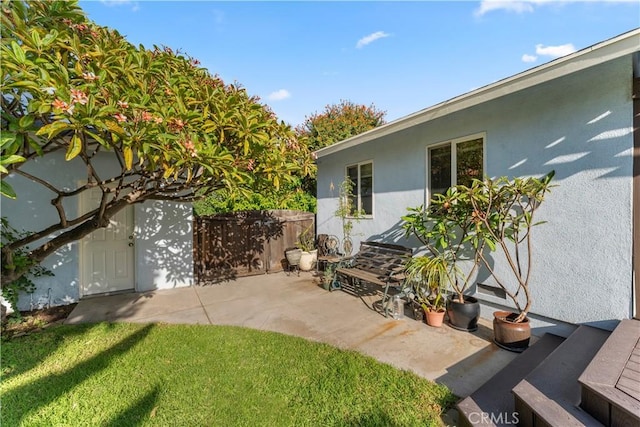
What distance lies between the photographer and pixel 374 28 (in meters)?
5.37

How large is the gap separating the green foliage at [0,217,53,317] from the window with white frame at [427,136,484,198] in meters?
6.04

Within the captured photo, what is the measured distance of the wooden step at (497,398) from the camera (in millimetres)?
2115

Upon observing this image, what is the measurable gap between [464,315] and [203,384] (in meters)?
3.34

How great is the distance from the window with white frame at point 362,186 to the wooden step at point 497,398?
4031 mm

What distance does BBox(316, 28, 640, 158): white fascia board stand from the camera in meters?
2.51

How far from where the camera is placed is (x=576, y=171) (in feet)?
10.8

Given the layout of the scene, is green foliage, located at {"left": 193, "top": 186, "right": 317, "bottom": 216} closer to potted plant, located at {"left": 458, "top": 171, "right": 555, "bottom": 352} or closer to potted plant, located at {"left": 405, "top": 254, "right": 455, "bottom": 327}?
potted plant, located at {"left": 405, "top": 254, "right": 455, "bottom": 327}

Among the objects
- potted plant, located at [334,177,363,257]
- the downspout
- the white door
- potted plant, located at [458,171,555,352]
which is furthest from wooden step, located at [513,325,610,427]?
the white door

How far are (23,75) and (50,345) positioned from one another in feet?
11.0

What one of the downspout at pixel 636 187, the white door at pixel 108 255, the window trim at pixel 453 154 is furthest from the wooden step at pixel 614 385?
the white door at pixel 108 255

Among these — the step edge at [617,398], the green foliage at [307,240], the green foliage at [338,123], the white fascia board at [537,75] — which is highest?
the green foliage at [338,123]

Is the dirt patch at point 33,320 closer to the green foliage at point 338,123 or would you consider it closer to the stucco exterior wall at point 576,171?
the stucco exterior wall at point 576,171

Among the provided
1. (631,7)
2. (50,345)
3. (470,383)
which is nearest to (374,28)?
(631,7)

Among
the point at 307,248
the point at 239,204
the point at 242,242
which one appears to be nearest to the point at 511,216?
the point at 307,248
